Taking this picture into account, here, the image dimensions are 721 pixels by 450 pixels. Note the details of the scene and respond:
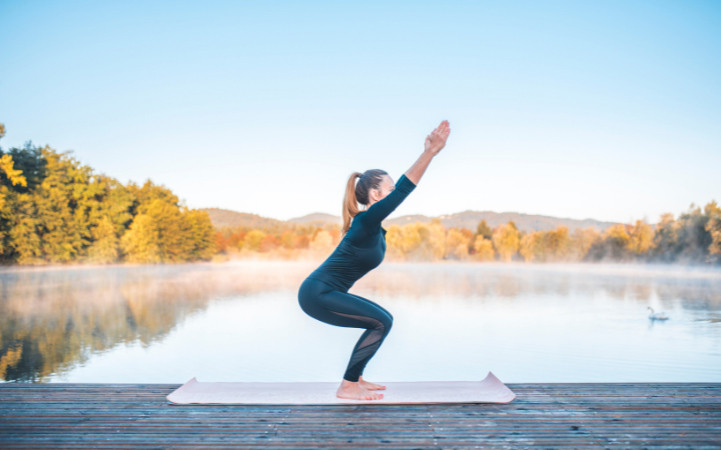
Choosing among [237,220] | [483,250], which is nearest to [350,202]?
[237,220]

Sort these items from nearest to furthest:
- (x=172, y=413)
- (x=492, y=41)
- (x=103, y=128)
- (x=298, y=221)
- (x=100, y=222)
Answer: (x=172, y=413) → (x=492, y=41) → (x=100, y=222) → (x=103, y=128) → (x=298, y=221)

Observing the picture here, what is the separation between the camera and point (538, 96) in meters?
32.6

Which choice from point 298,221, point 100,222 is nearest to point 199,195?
point 298,221

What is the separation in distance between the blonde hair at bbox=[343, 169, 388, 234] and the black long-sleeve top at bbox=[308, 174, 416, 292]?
0.52ft

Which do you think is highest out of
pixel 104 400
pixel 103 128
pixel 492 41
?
pixel 492 41

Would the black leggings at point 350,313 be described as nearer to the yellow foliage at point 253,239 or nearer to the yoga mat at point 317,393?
the yoga mat at point 317,393

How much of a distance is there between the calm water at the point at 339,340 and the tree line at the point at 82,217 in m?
11.2

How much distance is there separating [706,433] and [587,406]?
502mm

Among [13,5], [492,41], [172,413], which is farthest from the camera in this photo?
[492,41]

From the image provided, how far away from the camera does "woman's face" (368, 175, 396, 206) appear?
103 inches

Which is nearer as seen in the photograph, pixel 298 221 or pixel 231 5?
pixel 231 5

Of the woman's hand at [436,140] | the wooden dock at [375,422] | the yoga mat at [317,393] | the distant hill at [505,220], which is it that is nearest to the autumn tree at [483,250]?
the distant hill at [505,220]

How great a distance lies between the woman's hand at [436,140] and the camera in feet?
7.51

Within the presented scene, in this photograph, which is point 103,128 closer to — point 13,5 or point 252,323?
point 13,5
